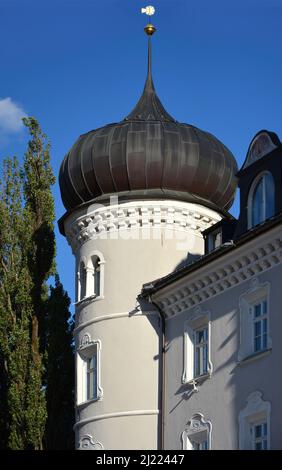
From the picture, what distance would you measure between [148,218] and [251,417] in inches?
271

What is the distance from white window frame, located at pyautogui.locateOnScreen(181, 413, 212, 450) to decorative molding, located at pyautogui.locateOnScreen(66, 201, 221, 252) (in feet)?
17.3

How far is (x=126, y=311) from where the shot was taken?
3111 centimetres

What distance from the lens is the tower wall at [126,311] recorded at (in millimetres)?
30297

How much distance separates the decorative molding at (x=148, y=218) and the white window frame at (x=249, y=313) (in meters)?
4.65

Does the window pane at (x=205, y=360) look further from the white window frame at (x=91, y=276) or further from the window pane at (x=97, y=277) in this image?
the window pane at (x=97, y=277)

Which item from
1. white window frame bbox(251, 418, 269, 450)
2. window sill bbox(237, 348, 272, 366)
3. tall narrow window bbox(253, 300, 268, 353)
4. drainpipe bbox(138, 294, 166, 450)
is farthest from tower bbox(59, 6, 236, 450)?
white window frame bbox(251, 418, 269, 450)

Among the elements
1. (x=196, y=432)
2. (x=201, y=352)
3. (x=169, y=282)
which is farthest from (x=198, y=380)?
(x=169, y=282)

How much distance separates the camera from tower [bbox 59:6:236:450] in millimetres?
30750

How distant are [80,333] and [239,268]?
5.73m

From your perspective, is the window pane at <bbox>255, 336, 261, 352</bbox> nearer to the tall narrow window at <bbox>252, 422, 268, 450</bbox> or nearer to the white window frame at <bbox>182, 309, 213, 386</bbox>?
the tall narrow window at <bbox>252, 422, 268, 450</bbox>

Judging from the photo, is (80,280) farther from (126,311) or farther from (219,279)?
(219,279)

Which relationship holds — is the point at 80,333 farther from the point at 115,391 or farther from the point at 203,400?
the point at 203,400

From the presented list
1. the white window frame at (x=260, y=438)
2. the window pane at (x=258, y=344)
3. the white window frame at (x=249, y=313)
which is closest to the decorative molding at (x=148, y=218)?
the white window frame at (x=249, y=313)
